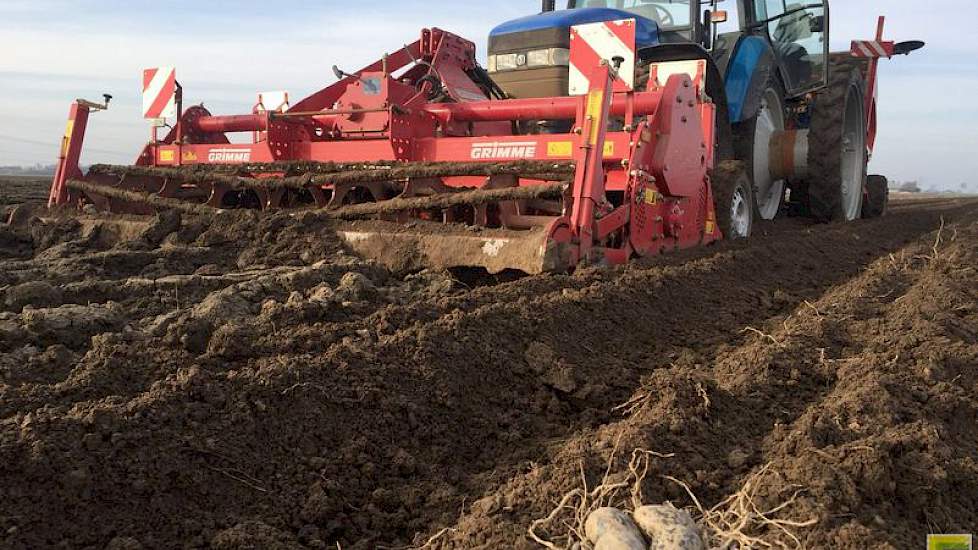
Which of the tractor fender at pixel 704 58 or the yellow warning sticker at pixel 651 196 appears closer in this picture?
the yellow warning sticker at pixel 651 196

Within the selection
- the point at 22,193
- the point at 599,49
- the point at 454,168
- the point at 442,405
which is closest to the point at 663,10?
the point at 599,49

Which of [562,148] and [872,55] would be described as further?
[872,55]

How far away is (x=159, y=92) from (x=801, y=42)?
22.5ft

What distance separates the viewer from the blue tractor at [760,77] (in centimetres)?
671

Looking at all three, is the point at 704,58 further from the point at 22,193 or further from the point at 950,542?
the point at 22,193

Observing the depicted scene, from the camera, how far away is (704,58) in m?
6.81

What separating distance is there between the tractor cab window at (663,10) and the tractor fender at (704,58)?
42cm

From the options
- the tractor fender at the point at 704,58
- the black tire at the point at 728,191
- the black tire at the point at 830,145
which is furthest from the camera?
the black tire at the point at 830,145

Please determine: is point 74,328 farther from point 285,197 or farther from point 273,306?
point 285,197

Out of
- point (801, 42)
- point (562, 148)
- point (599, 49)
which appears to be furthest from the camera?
point (801, 42)

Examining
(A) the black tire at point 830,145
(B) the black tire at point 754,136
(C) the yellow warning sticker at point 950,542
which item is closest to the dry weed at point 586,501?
(C) the yellow warning sticker at point 950,542

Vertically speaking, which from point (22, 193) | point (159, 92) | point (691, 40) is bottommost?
point (22, 193)

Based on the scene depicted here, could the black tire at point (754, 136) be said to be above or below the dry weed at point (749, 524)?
above

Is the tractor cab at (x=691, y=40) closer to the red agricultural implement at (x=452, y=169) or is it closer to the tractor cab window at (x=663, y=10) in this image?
the tractor cab window at (x=663, y=10)
